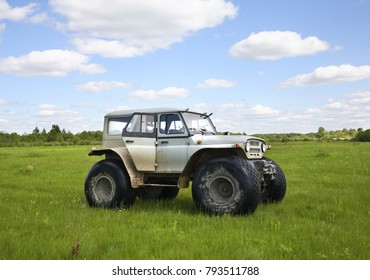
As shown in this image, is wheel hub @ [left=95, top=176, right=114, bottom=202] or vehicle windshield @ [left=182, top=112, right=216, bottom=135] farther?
wheel hub @ [left=95, top=176, right=114, bottom=202]

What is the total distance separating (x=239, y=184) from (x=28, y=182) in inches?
430

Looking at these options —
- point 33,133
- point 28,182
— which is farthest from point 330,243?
point 33,133

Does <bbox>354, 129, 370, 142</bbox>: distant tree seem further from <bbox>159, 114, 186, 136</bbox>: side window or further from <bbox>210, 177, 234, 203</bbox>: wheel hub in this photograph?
<bbox>210, 177, 234, 203</bbox>: wheel hub

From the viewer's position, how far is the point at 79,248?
6.08 meters

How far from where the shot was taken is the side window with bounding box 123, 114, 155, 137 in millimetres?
10148

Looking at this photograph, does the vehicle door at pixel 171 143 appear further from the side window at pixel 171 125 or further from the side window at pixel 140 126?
the side window at pixel 140 126

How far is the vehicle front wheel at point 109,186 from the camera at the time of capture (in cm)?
1016

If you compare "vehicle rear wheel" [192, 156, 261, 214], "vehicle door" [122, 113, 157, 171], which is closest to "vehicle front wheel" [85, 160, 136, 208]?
"vehicle door" [122, 113, 157, 171]

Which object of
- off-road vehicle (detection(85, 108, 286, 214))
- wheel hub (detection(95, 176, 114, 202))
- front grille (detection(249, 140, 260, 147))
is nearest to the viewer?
off-road vehicle (detection(85, 108, 286, 214))

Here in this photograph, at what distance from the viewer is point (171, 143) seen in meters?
9.66

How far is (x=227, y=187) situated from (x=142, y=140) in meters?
2.59

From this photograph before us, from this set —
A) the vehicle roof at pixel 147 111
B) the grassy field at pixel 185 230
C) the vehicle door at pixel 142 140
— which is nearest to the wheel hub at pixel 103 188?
the grassy field at pixel 185 230

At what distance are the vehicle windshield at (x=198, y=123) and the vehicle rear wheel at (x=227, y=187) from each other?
4.00 feet
